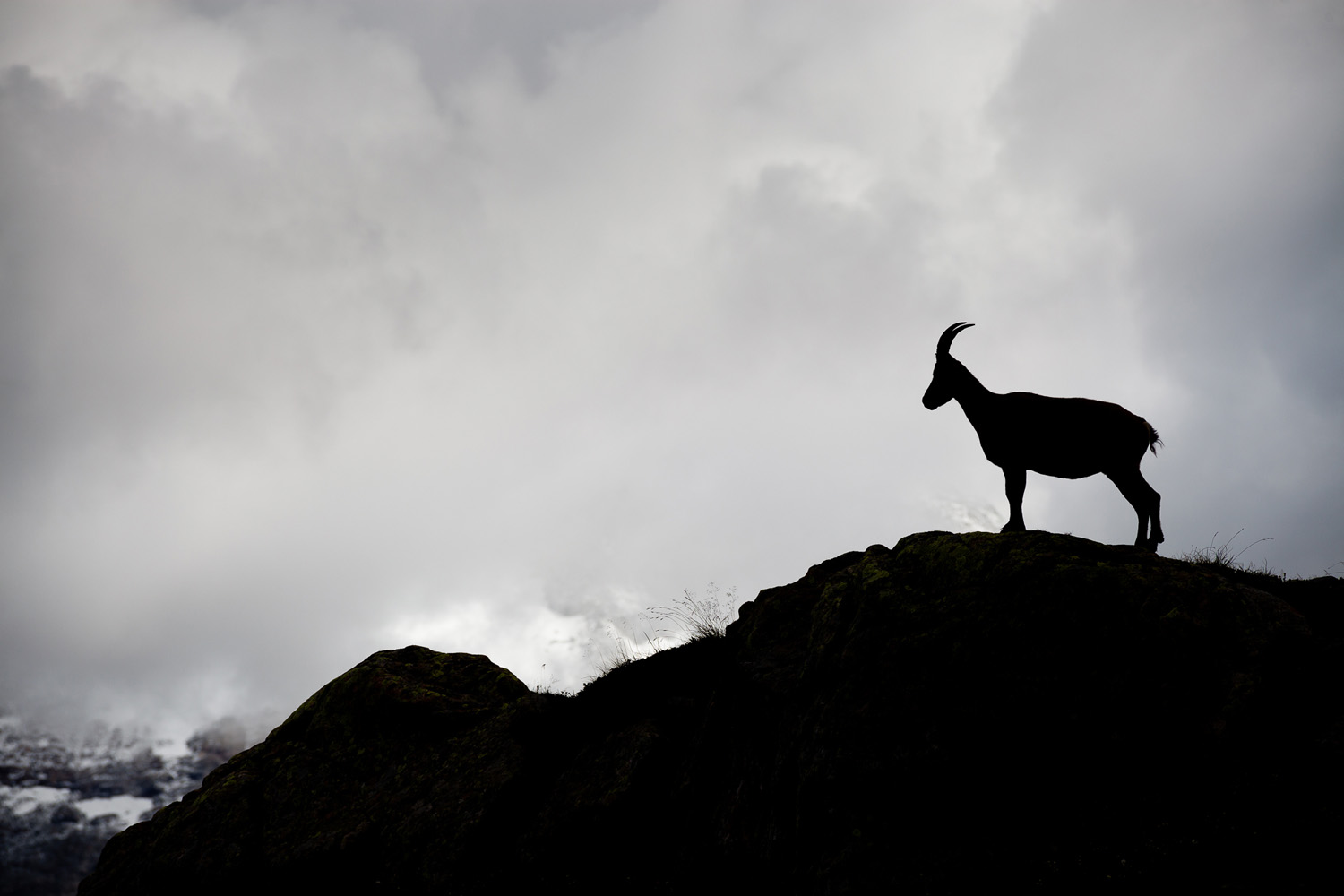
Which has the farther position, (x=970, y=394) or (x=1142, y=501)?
(x=970, y=394)

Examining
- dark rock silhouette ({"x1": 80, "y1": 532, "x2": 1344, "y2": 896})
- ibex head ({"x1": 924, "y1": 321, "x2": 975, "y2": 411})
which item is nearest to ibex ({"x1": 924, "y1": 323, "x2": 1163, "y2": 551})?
ibex head ({"x1": 924, "y1": 321, "x2": 975, "y2": 411})

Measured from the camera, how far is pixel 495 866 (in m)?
8.37

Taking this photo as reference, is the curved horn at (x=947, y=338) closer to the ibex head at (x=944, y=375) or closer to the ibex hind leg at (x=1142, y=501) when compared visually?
the ibex head at (x=944, y=375)

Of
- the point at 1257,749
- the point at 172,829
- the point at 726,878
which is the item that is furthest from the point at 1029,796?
the point at 172,829

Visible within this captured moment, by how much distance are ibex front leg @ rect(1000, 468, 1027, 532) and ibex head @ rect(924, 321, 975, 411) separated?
1.56 m

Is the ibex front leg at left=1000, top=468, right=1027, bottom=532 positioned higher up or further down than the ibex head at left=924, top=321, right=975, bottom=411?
further down

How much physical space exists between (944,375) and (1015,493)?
85.2 inches

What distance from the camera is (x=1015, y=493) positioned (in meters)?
9.90

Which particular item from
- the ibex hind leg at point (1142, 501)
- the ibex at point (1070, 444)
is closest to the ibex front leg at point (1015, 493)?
the ibex at point (1070, 444)

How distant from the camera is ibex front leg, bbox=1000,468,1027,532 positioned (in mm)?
9664

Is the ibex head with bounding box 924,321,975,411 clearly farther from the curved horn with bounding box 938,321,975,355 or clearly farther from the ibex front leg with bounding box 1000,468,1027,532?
the ibex front leg with bounding box 1000,468,1027,532

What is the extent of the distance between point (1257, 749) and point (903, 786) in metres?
2.46

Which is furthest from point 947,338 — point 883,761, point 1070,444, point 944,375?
point 883,761

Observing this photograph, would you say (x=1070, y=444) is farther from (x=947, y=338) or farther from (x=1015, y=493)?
(x=947, y=338)
